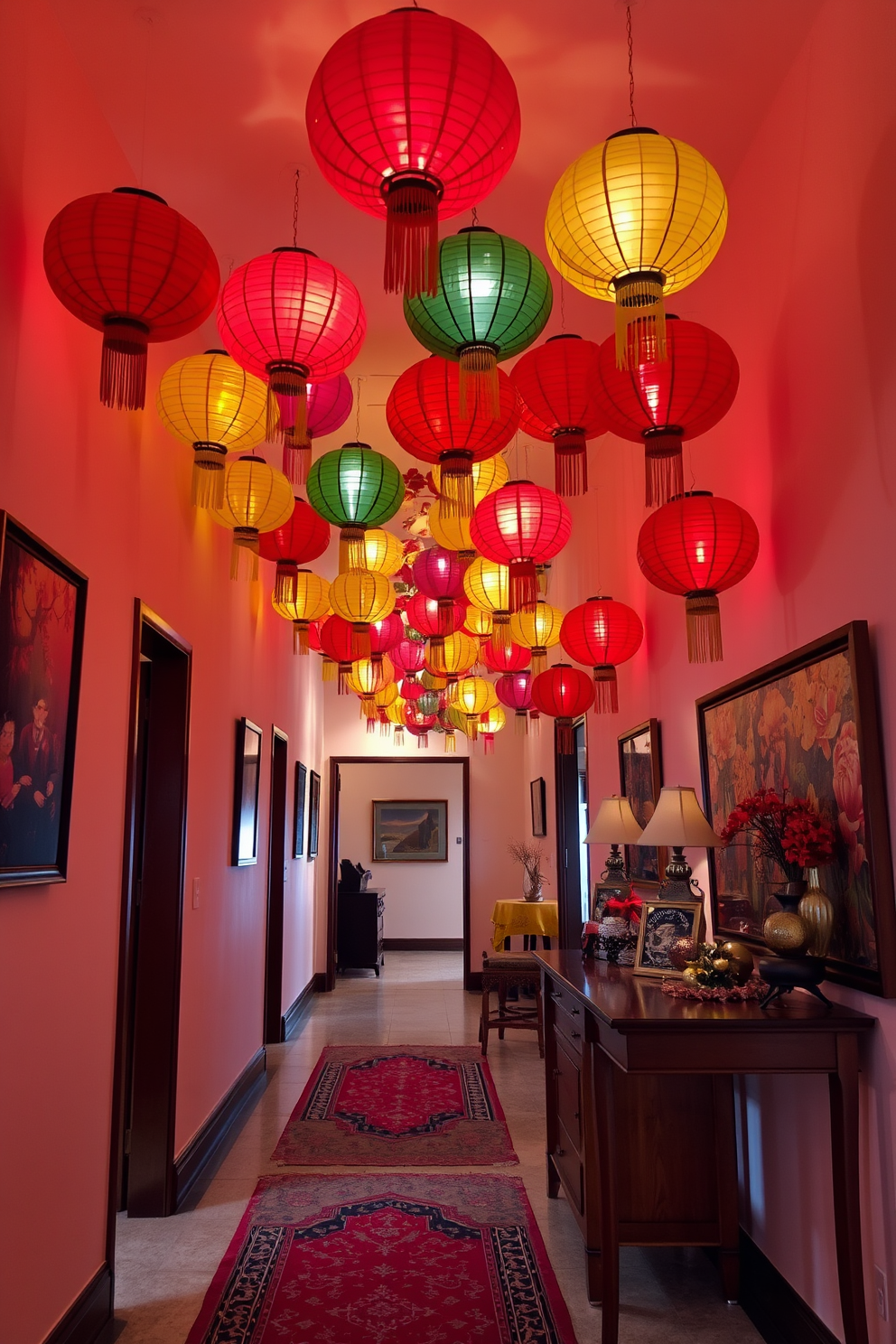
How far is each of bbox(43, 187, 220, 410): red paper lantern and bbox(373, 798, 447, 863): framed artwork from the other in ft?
36.2

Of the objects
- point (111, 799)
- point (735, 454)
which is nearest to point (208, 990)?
point (111, 799)

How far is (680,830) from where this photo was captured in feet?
9.41

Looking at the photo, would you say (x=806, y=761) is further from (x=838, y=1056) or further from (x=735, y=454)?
(x=735, y=454)

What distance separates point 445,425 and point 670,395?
1.91ft

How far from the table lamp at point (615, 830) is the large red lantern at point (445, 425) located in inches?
78.3

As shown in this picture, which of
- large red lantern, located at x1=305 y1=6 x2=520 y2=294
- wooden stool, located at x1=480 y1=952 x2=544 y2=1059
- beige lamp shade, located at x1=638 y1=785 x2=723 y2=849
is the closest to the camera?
large red lantern, located at x1=305 y1=6 x2=520 y2=294

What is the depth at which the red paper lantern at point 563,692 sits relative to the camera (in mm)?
4324

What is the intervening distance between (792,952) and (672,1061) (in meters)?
0.41

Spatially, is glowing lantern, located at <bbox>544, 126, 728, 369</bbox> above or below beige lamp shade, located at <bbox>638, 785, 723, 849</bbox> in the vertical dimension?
above

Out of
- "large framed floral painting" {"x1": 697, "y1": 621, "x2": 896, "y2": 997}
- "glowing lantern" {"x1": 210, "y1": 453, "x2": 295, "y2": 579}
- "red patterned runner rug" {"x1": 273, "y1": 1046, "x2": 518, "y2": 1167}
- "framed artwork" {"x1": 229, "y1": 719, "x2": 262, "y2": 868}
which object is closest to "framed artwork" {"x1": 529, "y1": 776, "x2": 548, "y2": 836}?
"red patterned runner rug" {"x1": 273, "y1": 1046, "x2": 518, "y2": 1167}

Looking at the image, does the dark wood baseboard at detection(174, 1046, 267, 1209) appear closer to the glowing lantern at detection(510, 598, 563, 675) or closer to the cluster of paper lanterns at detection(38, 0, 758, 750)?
the cluster of paper lanterns at detection(38, 0, 758, 750)

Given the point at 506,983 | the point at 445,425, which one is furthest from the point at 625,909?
the point at 506,983

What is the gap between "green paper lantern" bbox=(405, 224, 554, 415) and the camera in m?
1.94

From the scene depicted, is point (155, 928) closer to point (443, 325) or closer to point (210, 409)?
point (210, 409)
